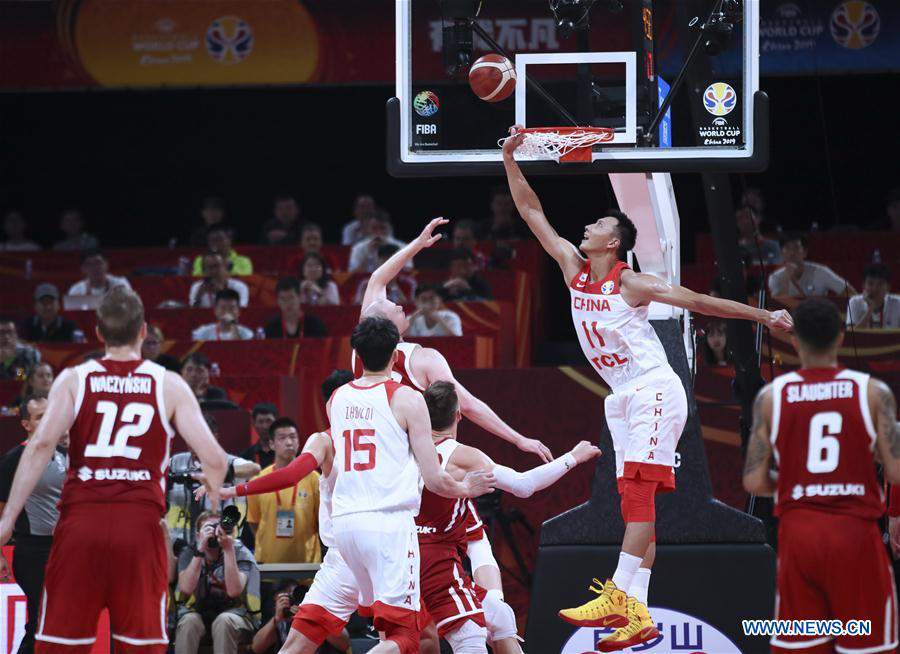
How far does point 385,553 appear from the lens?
22.5ft

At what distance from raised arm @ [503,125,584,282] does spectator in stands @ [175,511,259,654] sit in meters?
3.06

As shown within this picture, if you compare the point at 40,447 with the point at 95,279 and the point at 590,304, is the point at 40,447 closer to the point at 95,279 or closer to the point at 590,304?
the point at 590,304

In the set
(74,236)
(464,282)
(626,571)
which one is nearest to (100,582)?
(626,571)

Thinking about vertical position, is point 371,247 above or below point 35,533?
above

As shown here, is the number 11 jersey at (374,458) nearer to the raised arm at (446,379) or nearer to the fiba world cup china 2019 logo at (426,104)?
the raised arm at (446,379)

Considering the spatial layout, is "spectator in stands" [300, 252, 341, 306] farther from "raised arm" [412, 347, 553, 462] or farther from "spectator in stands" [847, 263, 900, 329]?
"raised arm" [412, 347, 553, 462]

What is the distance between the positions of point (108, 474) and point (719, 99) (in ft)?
14.2

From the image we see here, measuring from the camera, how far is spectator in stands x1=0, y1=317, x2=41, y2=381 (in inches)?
516

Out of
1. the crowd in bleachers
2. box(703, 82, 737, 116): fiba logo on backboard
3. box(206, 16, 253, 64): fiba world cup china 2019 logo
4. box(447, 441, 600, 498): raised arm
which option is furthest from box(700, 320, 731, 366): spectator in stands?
box(206, 16, 253, 64): fiba world cup china 2019 logo

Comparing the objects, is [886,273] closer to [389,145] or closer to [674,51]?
[674,51]

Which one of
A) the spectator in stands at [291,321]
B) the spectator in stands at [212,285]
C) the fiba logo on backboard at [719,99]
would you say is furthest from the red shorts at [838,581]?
the spectator in stands at [212,285]

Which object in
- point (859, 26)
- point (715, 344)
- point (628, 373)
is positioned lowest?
point (628, 373)

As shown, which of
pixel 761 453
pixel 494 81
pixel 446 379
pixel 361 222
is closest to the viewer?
pixel 761 453

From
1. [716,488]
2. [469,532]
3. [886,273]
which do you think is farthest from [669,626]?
Result: [886,273]
